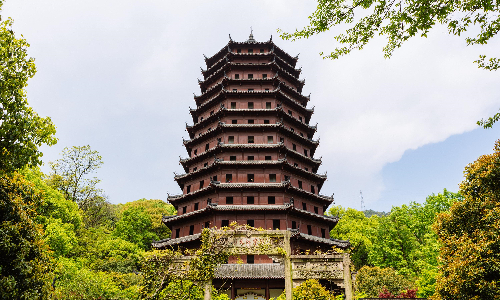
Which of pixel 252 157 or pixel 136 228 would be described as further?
pixel 136 228

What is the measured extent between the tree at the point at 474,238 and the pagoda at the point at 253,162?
370 inches

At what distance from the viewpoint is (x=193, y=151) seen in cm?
2898

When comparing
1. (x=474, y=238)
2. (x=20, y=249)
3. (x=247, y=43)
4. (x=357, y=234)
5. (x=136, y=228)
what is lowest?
(x=20, y=249)

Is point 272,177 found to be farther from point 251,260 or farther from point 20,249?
point 20,249

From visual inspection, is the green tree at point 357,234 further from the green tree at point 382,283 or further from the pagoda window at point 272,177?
the pagoda window at point 272,177

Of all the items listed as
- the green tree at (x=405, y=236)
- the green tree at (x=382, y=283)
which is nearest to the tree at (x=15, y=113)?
the green tree at (x=382, y=283)

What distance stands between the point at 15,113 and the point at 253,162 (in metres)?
17.6

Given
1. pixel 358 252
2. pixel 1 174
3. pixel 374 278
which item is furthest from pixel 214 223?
pixel 358 252

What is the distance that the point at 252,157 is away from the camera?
26016mm

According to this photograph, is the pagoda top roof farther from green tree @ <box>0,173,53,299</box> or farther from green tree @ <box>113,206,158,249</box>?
green tree @ <box>0,173,53,299</box>

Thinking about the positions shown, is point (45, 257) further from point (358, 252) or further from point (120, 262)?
point (358, 252)

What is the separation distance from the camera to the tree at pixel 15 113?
8586mm

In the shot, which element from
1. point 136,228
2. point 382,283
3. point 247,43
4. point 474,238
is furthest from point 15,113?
point 136,228

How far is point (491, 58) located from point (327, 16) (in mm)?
3999
